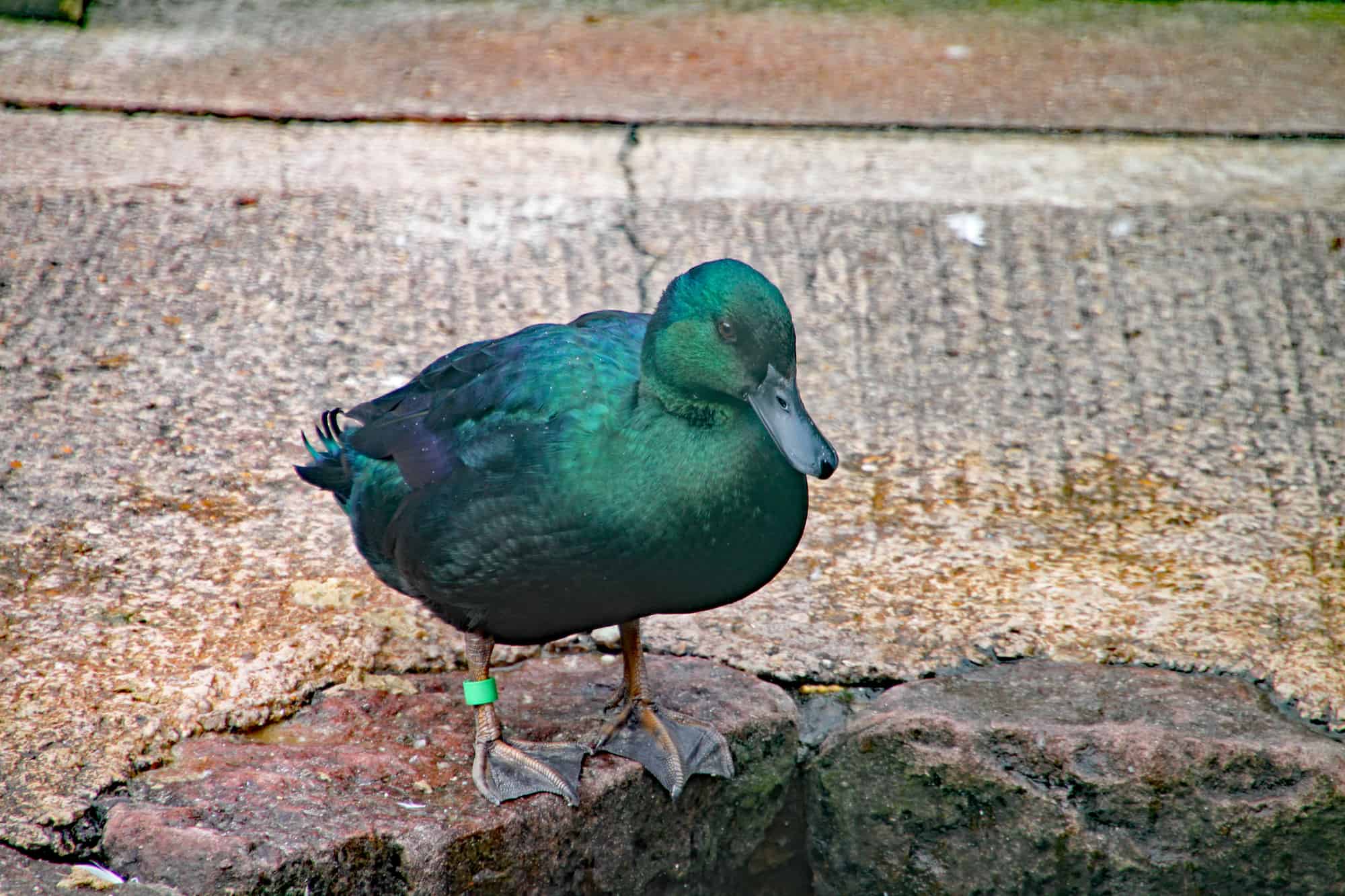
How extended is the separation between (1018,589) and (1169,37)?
3278 millimetres

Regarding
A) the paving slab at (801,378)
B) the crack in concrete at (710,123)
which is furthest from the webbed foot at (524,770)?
the crack in concrete at (710,123)

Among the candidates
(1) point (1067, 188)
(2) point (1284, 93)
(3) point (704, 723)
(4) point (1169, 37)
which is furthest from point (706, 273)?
(4) point (1169, 37)

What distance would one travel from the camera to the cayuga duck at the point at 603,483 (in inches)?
88.8

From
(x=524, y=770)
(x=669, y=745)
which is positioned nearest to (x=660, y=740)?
(x=669, y=745)

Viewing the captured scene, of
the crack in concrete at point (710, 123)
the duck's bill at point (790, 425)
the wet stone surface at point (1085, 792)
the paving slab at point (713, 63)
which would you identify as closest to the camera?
the duck's bill at point (790, 425)

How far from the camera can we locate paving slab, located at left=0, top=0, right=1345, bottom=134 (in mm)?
4777

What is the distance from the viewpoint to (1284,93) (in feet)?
16.3

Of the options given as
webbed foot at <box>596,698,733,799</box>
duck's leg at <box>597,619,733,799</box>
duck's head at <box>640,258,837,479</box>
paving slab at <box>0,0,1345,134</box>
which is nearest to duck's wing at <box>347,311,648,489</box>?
duck's head at <box>640,258,837,479</box>

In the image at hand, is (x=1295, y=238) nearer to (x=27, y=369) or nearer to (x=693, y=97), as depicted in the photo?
(x=693, y=97)

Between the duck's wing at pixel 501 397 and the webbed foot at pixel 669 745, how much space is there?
2.05 ft

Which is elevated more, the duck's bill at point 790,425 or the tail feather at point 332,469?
the duck's bill at point 790,425

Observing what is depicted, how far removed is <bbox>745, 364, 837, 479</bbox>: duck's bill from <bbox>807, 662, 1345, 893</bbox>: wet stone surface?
0.72 m

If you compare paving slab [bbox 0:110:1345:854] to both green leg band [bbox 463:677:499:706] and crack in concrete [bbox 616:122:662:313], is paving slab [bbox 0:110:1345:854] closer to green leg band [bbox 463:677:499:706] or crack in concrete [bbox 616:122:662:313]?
A: crack in concrete [bbox 616:122:662:313]

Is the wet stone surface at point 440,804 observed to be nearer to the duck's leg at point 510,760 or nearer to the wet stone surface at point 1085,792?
the duck's leg at point 510,760
